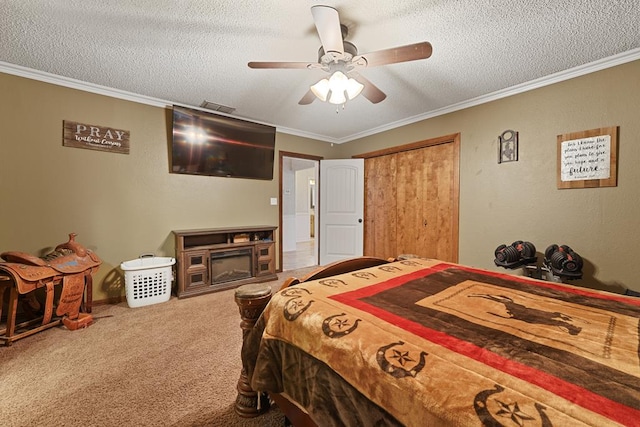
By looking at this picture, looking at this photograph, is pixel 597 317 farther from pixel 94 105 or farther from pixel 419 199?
pixel 94 105

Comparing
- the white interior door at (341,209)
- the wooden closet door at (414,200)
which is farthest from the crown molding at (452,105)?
the white interior door at (341,209)

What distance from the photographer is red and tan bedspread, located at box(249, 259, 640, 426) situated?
2.00ft

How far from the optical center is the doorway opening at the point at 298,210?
497 centimetres

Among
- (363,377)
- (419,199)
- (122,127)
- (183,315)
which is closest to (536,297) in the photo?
(363,377)

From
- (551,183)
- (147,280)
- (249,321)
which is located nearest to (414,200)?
(551,183)

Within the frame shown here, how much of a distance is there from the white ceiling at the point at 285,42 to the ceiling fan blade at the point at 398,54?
0.32m

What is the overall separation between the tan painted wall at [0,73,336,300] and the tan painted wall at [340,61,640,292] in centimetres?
353

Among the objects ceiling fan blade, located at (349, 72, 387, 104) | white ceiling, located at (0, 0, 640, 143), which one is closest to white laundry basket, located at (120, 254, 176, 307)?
white ceiling, located at (0, 0, 640, 143)

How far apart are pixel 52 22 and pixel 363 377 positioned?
10.1 feet

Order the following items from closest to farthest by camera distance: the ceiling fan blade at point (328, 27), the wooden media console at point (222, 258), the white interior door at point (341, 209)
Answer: the ceiling fan blade at point (328, 27)
the wooden media console at point (222, 258)
the white interior door at point (341, 209)

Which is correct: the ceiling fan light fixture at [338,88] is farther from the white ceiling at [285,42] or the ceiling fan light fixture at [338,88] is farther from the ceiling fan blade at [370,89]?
the white ceiling at [285,42]

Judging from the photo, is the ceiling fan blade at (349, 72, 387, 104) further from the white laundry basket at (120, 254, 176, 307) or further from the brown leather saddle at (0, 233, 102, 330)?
the brown leather saddle at (0, 233, 102, 330)

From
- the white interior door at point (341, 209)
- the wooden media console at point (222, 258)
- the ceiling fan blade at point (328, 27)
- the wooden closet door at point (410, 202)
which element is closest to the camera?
the ceiling fan blade at point (328, 27)

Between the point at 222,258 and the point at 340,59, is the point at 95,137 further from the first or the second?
the point at 340,59
